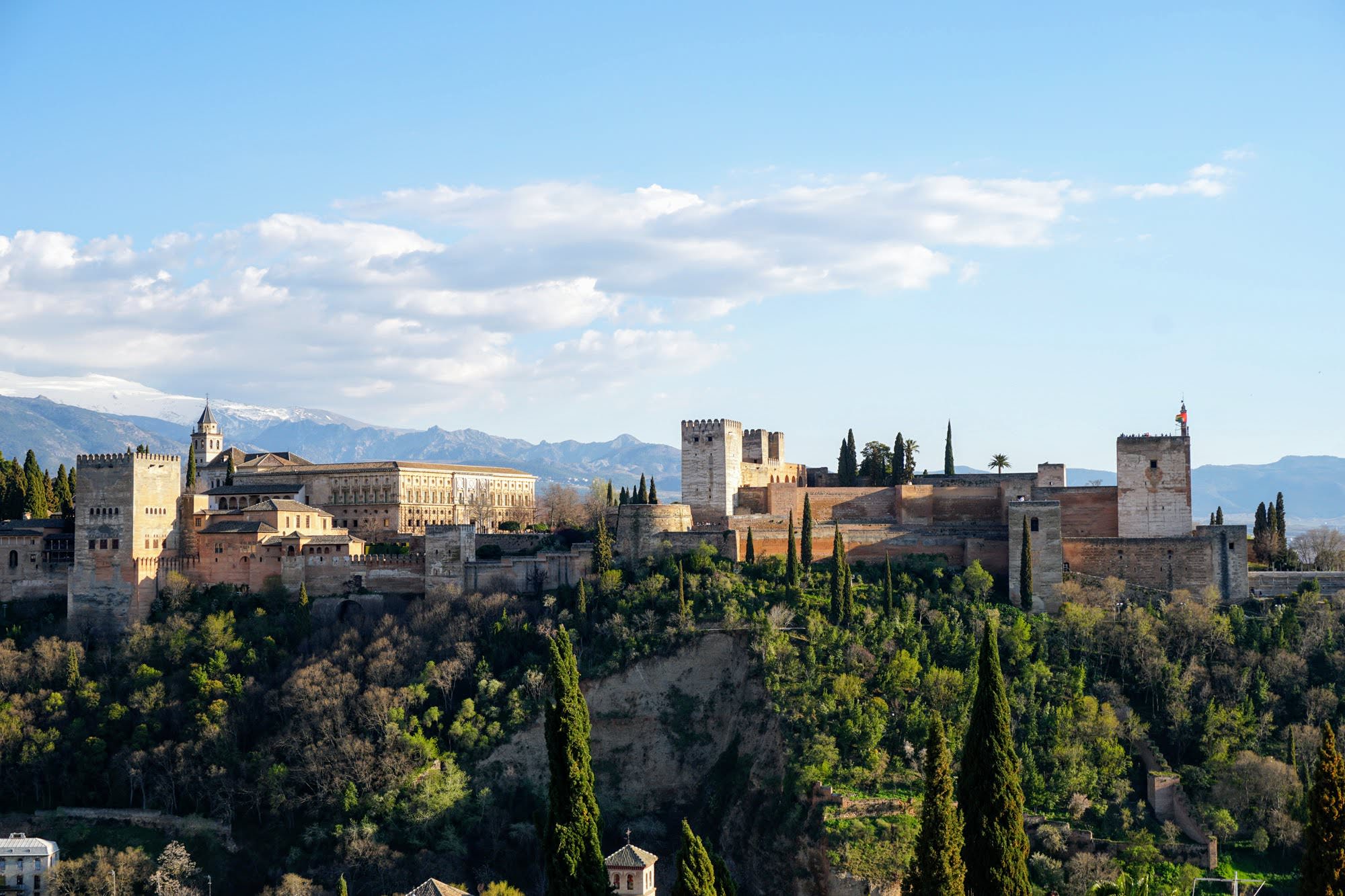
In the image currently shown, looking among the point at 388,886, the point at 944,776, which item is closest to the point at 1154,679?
the point at 944,776

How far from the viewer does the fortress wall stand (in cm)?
5572

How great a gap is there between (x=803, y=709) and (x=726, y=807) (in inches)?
165

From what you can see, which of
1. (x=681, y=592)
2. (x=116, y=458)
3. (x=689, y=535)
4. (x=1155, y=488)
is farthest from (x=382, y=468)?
(x=1155, y=488)

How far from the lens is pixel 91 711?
178 ft

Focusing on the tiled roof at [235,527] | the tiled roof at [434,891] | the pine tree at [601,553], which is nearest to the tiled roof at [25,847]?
the tiled roof at [235,527]

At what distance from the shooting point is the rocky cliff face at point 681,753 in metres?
47.4

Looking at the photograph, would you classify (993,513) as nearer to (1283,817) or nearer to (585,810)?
(1283,817)

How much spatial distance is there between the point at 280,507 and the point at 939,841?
1563 inches

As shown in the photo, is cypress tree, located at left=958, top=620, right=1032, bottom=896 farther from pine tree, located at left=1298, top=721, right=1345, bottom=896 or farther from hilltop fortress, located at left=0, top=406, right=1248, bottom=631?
hilltop fortress, located at left=0, top=406, right=1248, bottom=631

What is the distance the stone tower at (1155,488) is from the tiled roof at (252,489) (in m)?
38.2

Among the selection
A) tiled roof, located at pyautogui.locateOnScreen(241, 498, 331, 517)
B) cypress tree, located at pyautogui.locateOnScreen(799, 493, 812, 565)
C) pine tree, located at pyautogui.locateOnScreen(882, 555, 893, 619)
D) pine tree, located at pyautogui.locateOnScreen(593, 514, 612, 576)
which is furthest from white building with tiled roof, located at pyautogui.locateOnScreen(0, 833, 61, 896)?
pine tree, located at pyautogui.locateOnScreen(882, 555, 893, 619)

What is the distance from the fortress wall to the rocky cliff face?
13.8 metres

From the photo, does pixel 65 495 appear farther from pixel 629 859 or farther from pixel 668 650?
pixel 629 859

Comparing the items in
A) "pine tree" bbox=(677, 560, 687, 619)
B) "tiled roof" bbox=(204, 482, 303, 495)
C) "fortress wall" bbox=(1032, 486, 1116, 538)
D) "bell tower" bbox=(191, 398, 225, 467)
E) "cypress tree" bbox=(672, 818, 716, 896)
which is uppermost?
"bell tower" bbox=(191, 398, 225, 467)
